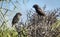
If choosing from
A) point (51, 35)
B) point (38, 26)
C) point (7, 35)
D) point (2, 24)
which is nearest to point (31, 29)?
point (38, 26)

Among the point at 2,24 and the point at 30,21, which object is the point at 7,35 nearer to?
the point at 2,24

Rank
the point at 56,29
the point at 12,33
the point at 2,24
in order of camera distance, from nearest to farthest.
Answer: the point at 2,24, the point at 12,33, the point at 56,29

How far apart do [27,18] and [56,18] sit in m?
0.95

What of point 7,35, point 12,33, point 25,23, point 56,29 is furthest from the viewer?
point 56,29

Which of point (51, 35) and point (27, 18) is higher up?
point (27, 18)

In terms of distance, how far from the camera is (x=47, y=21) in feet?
21.9

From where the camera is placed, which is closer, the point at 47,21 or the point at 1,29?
the point at 1,29

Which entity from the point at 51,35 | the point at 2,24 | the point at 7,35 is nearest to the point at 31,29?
the point at 51,35

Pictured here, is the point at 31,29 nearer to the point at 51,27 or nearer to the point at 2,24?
the point at 51,27

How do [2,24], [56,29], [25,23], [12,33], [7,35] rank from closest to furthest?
1. [2,24]
2. [7,35]
3. [12,33]
4. [25,23]
5. [56,29]

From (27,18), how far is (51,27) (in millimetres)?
691

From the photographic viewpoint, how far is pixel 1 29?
505 cm

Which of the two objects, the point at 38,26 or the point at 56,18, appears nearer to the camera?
the point at 38,26

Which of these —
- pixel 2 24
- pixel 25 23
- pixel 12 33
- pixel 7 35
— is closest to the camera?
pixel 2 24
